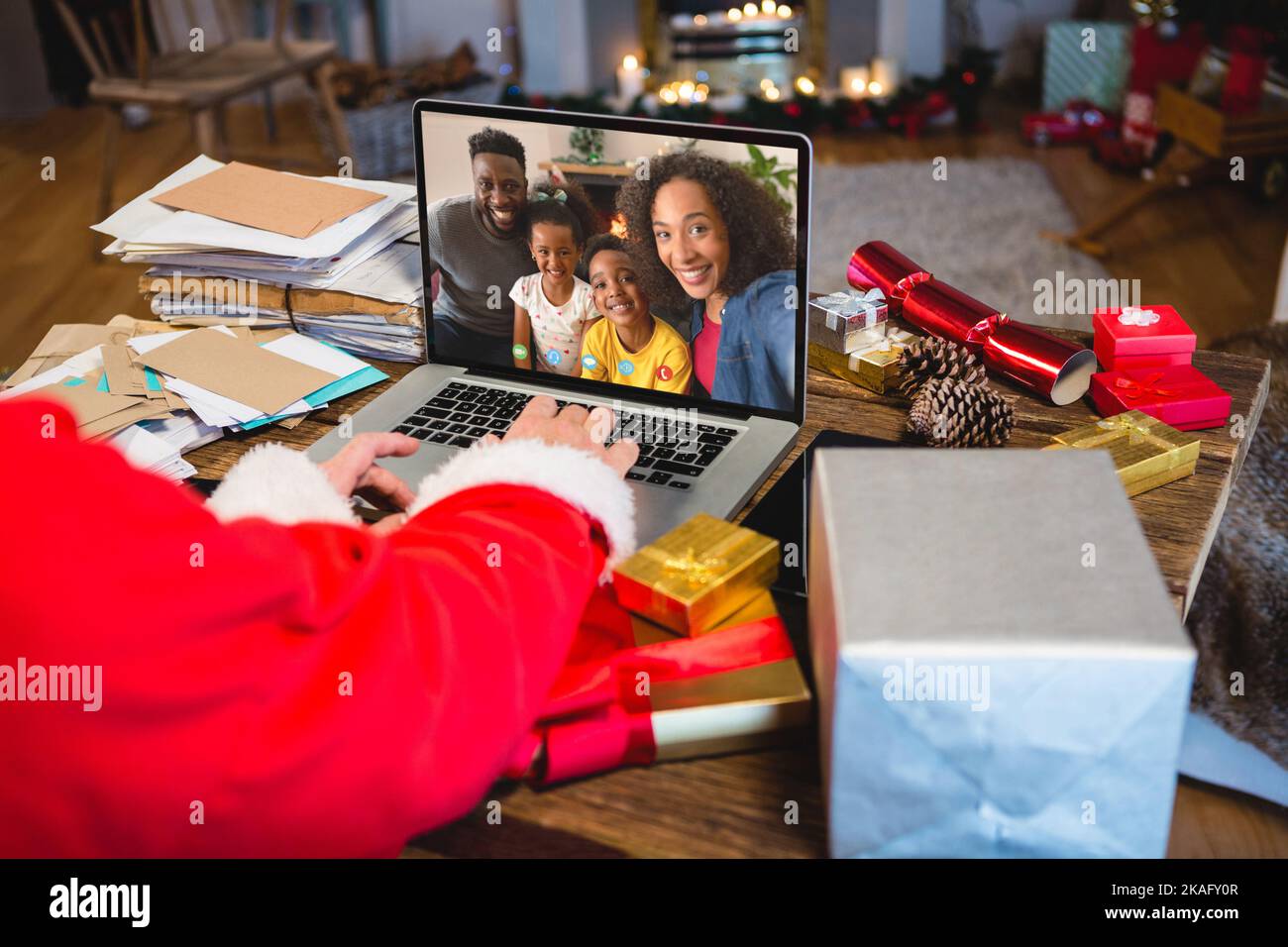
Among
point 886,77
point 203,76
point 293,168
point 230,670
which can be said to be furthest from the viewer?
point 886,77

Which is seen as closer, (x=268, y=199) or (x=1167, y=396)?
(x=1167, y=396)

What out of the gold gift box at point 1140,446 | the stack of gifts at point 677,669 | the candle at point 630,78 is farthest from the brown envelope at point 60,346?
the candle at point 630,78

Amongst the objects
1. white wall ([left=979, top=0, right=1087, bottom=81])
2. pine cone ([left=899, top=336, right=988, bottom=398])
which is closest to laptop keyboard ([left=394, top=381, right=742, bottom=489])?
pine cone ([left=899, top=336, right=988, bottom=398])

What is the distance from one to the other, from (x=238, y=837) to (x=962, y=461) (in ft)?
1.59

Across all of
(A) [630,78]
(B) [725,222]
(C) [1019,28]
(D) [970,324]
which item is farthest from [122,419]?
(C) [1019,28]

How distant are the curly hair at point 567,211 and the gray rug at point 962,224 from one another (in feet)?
6.59

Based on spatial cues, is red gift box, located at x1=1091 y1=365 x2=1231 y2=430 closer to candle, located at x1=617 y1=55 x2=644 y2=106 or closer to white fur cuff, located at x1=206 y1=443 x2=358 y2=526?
white fur cuff, located at x1=206 y1=443 x2=358 y2=526

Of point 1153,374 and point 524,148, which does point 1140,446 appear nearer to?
point 1153,374

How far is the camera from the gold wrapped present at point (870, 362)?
4.00 ft

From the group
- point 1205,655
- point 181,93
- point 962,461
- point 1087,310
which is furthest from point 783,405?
point 181,93

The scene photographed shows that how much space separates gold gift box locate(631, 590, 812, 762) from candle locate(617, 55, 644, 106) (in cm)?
379

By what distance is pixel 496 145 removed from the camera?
3.82ft

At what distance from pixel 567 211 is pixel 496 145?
0.10 metres

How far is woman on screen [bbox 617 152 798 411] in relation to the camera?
3.52 feet
